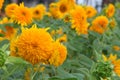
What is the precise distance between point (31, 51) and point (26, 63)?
64 mm

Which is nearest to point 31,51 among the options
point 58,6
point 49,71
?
point 49,71

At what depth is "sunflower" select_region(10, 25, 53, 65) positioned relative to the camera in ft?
4.17

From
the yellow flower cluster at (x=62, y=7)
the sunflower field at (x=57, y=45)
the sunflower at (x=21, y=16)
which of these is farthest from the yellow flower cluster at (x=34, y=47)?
the yellow flower cluster at (x=62, y=7)

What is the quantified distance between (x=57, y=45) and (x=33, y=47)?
76 millimetres

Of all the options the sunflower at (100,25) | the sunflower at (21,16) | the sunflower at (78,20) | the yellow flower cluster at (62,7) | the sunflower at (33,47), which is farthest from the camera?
the yellow flower cluster at (62,7)

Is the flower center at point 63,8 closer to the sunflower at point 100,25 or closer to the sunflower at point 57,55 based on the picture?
the sunflower at point 100,25

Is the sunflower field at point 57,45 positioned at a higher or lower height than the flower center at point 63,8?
lower

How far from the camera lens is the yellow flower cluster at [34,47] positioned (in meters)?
1.27

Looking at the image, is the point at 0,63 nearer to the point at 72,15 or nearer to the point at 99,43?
the point at 72,15

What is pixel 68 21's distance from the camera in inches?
92.4

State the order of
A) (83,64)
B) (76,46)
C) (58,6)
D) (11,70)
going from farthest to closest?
(58,6), (76,46), (83,64), (11,70)

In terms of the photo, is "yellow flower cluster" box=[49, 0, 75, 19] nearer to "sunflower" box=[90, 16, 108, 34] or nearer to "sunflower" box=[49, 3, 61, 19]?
"sunflower" box=[49, 3, 61, 19]

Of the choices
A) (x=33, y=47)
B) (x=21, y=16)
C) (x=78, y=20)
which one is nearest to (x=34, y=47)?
(x=33, y=47)

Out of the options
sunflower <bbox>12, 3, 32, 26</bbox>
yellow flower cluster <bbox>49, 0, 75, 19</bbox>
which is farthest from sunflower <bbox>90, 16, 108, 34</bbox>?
sunflower <bbox>12, 3, 32, 26</bbox>
